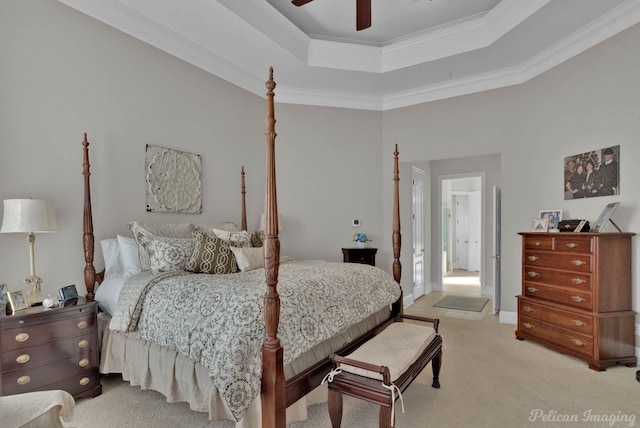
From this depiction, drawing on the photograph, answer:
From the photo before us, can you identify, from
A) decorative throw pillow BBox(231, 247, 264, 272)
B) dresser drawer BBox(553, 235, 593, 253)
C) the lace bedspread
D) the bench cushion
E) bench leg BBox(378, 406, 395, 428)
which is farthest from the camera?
dresser drawer BBox(553, 235, 593, 253)

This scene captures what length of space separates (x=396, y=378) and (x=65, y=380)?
7.48 feet

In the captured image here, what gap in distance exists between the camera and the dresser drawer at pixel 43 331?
7.22ft

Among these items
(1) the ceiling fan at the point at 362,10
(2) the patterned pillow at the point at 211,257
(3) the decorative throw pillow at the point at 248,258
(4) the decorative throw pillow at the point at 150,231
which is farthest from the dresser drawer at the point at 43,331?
(1) the ceiling fan at the point at 362,10

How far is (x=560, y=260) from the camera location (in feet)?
11.6

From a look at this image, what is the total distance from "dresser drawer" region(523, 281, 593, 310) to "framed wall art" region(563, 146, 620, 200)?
3.46 feet

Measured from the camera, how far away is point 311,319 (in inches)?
86.7

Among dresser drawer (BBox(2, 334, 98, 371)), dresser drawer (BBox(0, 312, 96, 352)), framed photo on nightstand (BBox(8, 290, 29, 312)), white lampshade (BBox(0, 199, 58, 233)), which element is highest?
white lampshade (BBox(0, 199, 58, 233))

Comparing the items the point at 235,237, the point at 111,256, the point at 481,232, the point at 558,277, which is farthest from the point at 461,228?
the point at 111,256

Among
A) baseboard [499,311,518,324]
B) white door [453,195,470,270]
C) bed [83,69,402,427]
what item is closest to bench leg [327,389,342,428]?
bed [83,69,402,427]

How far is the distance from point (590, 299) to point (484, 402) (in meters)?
1.60

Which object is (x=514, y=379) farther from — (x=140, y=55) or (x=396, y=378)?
(x=140, y=55)

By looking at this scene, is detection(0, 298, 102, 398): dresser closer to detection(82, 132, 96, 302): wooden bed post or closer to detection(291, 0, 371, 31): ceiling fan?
detection(82, 132, 96, 302): wooden bed post

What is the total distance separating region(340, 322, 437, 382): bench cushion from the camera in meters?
2.09

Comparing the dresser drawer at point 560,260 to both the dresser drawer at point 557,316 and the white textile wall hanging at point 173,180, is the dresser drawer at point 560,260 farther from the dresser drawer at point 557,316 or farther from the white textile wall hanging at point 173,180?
the white textile wall hanging at point 173,180
